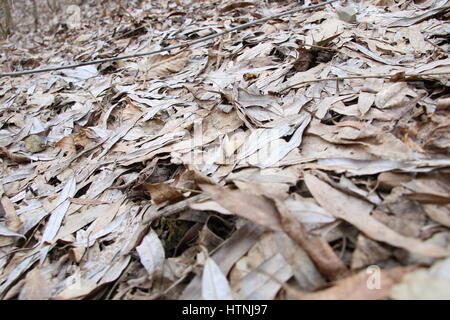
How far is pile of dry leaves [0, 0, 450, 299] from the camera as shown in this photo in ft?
2.73

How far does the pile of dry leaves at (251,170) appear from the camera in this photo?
833mm

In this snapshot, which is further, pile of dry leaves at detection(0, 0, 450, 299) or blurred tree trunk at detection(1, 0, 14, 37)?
blurred tree trunk at detection(1, 0, 14, 37)

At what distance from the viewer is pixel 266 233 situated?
2.98ft

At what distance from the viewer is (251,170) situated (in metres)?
1.16

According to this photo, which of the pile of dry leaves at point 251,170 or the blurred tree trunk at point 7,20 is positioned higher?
the blurred tree trunk at point 7,20

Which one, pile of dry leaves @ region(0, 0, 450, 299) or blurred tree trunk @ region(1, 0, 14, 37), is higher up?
blurred tree trunk @ region(1, 0, 14, 37)

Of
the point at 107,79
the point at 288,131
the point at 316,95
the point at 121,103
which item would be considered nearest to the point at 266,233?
the point at 288,131

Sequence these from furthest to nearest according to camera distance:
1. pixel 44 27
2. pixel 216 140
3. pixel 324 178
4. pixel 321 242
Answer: pixel 44 27 < pixel 216 140 < pixel 324 178 < pixel 321 242

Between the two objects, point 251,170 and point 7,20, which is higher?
point 7,20

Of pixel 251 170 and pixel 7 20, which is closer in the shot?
pixel 251 170

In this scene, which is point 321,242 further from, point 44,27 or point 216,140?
point 44,27

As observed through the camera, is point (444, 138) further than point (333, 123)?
No

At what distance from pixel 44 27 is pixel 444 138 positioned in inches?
231
